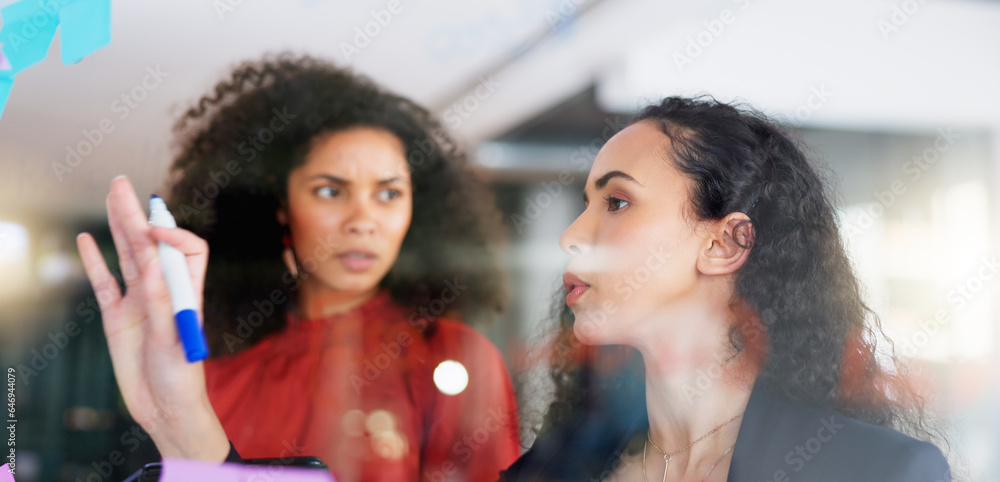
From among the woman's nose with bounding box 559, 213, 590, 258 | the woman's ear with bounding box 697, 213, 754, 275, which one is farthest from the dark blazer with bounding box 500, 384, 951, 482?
the woman's nose with bounding box 559, 213, 590, 258

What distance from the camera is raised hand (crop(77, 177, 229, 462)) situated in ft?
Result: 2.24

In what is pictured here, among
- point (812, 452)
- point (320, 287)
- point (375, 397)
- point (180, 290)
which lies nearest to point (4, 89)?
point (180, 290)

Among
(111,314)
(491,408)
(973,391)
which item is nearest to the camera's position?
(111,314)

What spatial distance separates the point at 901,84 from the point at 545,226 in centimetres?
57

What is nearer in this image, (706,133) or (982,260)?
(706,133)

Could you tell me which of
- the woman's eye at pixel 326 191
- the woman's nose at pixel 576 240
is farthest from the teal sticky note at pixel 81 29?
the woman's nose at pixel 576 240

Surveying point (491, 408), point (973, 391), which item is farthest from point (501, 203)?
point (973, 391)

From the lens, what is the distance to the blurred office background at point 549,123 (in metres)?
0.70

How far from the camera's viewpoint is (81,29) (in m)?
0.72

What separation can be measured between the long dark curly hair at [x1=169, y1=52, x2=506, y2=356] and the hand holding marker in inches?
0.7

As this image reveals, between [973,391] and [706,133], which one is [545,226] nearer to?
[706,133]

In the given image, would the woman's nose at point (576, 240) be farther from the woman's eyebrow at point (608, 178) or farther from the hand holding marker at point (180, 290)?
the hand holding marker at point (180, 290)

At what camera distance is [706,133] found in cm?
72

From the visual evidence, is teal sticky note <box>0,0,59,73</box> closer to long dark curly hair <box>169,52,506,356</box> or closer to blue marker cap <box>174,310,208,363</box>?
long dark curly hair <box>169,52,506,356</box>
